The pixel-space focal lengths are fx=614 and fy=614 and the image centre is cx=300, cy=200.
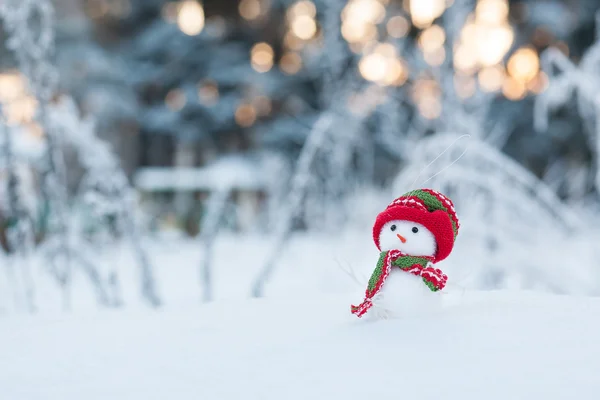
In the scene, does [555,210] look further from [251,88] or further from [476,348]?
[251,88]

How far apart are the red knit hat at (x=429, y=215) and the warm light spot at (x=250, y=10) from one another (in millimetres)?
14334

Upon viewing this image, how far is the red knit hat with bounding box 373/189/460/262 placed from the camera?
172cm

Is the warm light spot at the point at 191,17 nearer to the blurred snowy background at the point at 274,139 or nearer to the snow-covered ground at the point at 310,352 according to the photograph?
the blurred snowy background at the point at 274,139

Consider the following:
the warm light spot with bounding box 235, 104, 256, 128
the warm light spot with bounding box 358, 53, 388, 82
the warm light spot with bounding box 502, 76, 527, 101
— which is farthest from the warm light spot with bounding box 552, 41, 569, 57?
the warm light spot with bounding box 235, 104, 256, 128

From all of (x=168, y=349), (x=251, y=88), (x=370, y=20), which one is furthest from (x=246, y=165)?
(x=168, y=349)

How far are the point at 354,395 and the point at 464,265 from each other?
218 centimetres

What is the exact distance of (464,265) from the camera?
10.7 ft

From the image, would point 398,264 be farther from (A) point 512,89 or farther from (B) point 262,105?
(B) point 262,105

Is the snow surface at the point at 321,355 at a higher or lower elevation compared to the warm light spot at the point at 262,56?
lower

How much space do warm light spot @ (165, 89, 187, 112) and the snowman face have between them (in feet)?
41.1

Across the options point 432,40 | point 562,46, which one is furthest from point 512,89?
point 432,40

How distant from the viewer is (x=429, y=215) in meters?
1.72

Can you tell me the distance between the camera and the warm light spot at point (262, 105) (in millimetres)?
15141

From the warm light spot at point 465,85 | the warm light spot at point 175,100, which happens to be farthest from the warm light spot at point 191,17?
the warm light spot at point 465,85
